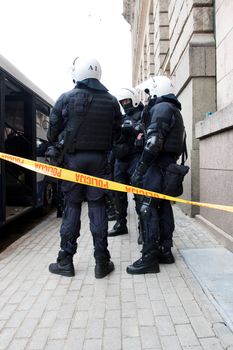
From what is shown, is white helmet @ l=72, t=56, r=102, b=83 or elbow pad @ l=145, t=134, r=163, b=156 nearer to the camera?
elbow pad @ l=145, t=134, r=163, b=156

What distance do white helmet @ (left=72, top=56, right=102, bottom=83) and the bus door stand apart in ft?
12.1

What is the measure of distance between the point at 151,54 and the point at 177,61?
7822mm

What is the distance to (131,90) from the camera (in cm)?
568

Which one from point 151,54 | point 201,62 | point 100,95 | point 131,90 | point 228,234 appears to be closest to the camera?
point 100,95

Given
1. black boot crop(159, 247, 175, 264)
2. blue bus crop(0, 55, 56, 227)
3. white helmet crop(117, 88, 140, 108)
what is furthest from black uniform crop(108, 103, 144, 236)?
blue bus crop(0, 55, 56, 227)

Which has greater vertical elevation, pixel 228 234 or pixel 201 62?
pixel 201 62

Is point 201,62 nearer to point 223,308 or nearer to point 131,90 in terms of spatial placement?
point 131,90

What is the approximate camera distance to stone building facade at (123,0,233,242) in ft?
17.3

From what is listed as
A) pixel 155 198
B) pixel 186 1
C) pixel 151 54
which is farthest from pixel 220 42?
pixel 151 54

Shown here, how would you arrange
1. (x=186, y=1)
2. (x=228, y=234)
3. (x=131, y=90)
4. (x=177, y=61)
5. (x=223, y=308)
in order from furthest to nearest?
(x=177, y=61), (x=186, y=1), (x=131, y=90), (x=228, y=234), (x=223, y=308)

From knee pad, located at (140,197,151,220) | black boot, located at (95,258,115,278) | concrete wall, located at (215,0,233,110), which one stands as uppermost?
concrete wall, located at (215,0,233,110)

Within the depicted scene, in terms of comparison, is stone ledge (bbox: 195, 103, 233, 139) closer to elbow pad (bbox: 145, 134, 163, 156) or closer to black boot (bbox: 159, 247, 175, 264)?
elbow pad (bbox: 145, 134, 163, 156)

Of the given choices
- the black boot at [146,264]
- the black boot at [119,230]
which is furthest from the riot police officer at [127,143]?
the black boot at [146,264]

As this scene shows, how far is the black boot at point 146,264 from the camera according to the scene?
4203 millimetres
